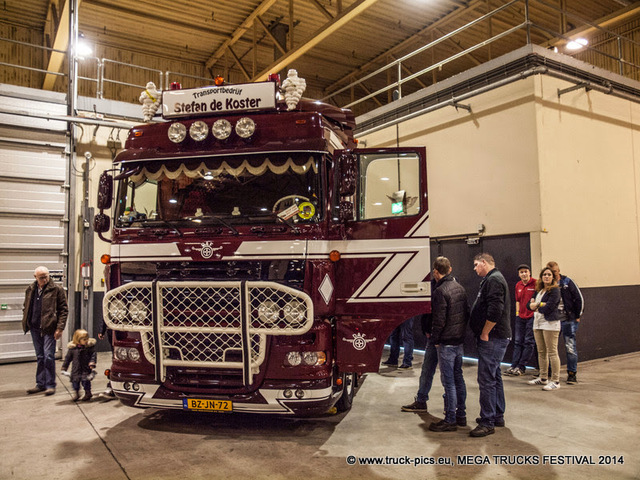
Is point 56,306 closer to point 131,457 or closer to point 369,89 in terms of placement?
point 131,457

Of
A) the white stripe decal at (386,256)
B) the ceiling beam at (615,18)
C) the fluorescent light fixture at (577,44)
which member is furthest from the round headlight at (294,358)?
the ceiling beam at (615,18)

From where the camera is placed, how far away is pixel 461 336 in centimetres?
538

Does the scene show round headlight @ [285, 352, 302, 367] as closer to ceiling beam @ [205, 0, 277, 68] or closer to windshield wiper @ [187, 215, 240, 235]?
windshield wiper @ [187, 215, 240, 235]

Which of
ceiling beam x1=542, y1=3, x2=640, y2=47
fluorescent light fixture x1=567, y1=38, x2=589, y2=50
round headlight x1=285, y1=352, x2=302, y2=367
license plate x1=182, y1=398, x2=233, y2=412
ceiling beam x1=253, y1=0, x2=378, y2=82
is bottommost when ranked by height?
license plate x1=182, y1=398, x2=233, y2=412

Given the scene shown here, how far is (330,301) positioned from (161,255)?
1.82 meters

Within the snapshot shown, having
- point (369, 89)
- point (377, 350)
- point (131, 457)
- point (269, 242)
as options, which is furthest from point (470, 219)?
point (369, 89)

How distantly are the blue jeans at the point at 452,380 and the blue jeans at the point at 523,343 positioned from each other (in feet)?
9.22

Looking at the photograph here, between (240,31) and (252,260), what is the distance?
1256cm

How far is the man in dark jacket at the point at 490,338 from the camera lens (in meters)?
5.06

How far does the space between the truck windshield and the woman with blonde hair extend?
4105 millimetres

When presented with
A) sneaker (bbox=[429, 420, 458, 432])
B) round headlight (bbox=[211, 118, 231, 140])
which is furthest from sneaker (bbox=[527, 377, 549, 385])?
round headlight (bbox=[211, 118, 231, 140])

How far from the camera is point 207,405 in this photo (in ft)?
15.4

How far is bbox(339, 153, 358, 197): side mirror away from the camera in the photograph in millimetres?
4773

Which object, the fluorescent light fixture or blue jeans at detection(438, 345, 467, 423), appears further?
the fluorescent light fixture
